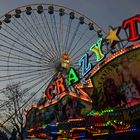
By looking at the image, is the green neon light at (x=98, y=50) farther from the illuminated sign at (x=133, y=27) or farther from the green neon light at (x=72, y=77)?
the illuminated sign at (x=133, y=27)

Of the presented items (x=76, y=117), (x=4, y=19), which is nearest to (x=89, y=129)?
(x=76, y=117)

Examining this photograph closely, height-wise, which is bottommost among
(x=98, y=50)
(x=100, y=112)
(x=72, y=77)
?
(x=100, y=112)

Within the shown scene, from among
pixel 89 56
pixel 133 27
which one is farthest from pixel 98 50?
pixel 133 27

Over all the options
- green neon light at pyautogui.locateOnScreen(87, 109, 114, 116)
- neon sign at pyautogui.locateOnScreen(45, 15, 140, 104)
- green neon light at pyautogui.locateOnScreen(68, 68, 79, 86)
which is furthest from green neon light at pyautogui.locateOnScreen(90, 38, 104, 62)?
green neon light at pyautogui.locateOnScreen(87, 109, 114, 116)

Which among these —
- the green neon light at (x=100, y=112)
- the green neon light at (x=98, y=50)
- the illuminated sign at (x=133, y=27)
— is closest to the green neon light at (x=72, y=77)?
the green neon light at (x=98, y=50)

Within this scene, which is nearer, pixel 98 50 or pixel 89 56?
pixel 98 50

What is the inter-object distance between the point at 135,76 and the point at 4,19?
1725 centimetres

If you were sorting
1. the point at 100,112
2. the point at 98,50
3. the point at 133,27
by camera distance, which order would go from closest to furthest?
the point at 133,27 → the point at 100,112 → the point at 98,50

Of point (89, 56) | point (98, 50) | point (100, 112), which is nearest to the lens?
point (100, 112)

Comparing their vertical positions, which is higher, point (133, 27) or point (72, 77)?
point (133, 27)

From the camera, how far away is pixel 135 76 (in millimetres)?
22625

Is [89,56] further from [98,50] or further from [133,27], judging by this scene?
[133,27]

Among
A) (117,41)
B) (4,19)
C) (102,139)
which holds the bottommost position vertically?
(102,139)

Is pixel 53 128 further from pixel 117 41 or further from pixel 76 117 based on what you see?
pixel 117 41
